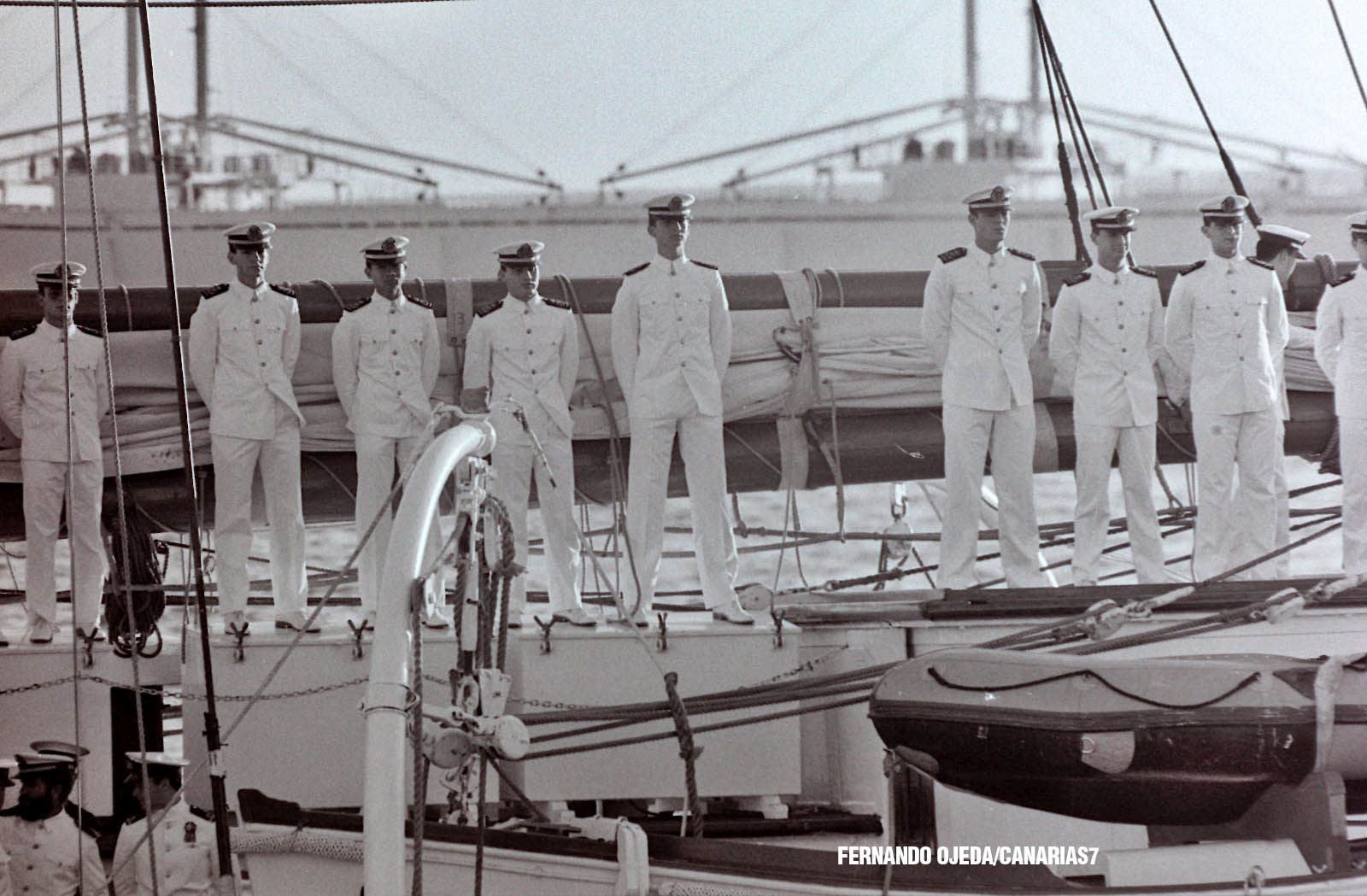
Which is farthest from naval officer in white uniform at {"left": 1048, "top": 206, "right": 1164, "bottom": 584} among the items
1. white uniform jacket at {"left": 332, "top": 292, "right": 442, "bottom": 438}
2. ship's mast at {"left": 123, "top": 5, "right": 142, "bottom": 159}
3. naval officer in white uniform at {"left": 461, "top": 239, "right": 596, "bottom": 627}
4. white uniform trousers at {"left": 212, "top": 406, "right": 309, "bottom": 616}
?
ship's mast at {"left": 123, "top": 5, "right": 142, "bottom": 159}

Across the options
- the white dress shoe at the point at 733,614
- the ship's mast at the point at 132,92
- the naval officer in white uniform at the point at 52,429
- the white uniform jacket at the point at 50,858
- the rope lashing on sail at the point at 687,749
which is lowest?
the white uniform jacket at the point at 50,858

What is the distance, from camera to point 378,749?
16.6 feet

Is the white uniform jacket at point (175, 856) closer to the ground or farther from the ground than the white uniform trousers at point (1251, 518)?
closer to the ground

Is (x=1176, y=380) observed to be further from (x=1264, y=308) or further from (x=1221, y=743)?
(x=1221, y=743)

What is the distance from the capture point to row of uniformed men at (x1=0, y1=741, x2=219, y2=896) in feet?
23.2

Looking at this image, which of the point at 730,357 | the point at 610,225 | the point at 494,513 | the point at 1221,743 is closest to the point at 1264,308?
the point at 730,357

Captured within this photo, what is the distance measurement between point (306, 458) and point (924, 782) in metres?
3.46

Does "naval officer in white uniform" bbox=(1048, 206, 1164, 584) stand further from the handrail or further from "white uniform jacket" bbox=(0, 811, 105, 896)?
"white uniform jacket" bbox=(0, 811, 105, 896)

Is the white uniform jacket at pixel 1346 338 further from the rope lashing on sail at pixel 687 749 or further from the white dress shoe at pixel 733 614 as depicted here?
the rope lashing on sail at pixel 687 749

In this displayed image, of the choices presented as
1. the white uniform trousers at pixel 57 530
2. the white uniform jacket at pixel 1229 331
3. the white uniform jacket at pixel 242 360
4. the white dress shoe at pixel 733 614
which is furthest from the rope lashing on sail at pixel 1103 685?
the white uniform trousers at pixel 57 530

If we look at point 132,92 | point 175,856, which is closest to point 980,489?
point 175,856

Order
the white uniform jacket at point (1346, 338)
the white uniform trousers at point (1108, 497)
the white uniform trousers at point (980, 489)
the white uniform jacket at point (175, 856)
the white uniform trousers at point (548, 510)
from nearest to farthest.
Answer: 1. the white uniform jacket at point (175, 856)
2. the white uniform trousers at point (548, 510)
3. the white uniform trousers at point (980, 489)
4. the white uniform trousers at point (1108, 497)
5. the white uniform jacket at point (1346, 338)

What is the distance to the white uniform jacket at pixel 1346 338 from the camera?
8781 mm

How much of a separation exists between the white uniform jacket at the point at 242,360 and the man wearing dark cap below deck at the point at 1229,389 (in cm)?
394
